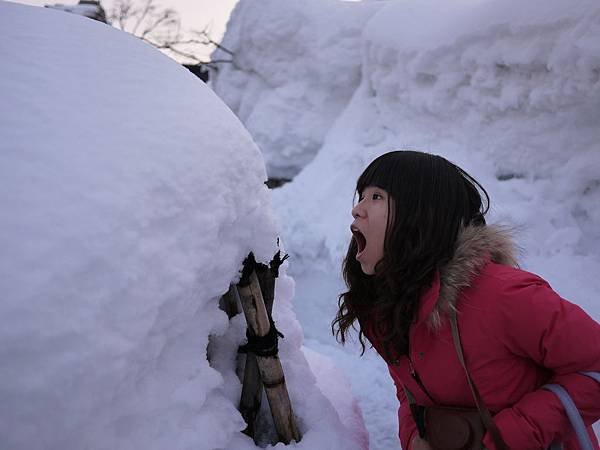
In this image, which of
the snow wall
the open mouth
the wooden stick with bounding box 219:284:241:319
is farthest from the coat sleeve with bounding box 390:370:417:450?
the snow wall

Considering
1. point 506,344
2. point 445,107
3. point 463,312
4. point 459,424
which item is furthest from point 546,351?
point 445,107

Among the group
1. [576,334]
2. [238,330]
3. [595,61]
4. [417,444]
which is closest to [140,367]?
[238,330]

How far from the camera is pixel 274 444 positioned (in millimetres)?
1470

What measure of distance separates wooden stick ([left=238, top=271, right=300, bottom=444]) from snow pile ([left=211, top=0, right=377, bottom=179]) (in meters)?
4.38

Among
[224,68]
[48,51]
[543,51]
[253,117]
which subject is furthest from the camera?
[224,68]

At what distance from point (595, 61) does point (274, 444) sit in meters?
2.85

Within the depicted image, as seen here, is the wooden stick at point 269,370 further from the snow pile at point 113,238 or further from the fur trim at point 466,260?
the fur trim at point 466,260

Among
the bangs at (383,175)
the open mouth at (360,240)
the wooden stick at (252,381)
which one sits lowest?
the wooden stick at (252,381)

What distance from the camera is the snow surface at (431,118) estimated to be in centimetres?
268

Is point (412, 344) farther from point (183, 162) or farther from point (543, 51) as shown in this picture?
point (543, 51)

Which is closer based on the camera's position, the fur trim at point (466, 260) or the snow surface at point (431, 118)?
the fur trim at point (466, 260)

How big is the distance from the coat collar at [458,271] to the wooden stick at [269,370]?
50cm

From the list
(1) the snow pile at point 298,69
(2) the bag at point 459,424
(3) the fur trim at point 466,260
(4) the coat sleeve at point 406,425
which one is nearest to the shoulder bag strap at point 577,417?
(2) the bag at point 459,424

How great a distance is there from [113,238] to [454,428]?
39.3 inches
